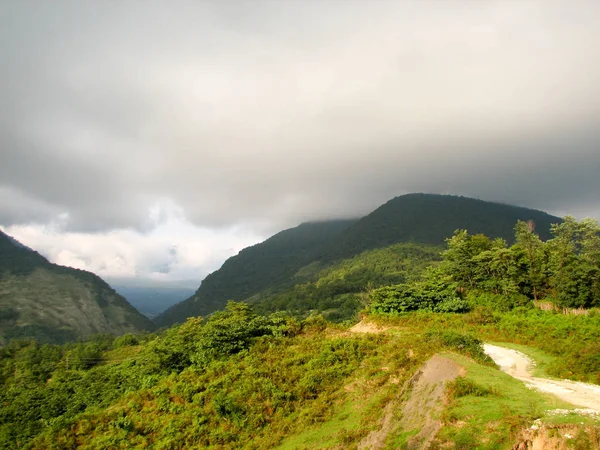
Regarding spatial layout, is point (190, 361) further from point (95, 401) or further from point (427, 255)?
point (427, 255)

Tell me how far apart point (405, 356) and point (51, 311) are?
20702 centimetres

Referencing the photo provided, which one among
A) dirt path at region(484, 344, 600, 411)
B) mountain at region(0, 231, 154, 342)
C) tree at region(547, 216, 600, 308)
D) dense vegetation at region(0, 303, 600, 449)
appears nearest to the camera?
dirt path at region(484, 344, 600, 411)

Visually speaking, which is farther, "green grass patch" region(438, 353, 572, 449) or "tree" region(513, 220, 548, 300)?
"tree" region(513, 220, 548, 300)

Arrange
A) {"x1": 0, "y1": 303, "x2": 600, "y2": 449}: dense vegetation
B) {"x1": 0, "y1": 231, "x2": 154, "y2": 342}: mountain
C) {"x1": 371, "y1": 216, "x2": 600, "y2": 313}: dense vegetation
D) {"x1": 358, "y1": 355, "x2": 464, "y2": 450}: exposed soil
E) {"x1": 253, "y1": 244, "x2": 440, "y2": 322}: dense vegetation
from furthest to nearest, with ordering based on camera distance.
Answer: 1. {"x1": 0, "y1": 231, "x2": 154, "y2": 342}: mountain
2. {"x1": 253, "y1": 244, "x2": 440, "y2": 322}: dense vegetation
3. {"x1": 371, "y1": 216, "x2": 600, "y2": 313}: dense vegetation
4. {"x1": 0, "y1": 303, "x2": 600, "y2": 449}: dense vegetation
5. {"x1": 358, "y1": 355, "x2": 464, "y2": 450}: exposed soil

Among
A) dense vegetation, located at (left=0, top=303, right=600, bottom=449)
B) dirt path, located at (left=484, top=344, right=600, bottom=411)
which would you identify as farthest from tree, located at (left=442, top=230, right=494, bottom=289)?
dirt path, located at (left=484, top=344, right=600, bottom=411)

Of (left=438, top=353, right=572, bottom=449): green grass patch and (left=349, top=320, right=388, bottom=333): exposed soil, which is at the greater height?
(left=438, top=353, right=572, bottom=449): green grass patch

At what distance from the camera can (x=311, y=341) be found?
22172 mm

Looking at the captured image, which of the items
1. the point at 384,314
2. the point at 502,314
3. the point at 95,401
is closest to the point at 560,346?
Result: the point at 502,314

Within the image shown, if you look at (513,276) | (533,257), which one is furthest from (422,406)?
(533,257)

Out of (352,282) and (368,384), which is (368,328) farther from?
(352,282)

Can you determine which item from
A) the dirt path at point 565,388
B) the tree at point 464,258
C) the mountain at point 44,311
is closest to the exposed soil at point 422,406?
the dirt path at point 565,388

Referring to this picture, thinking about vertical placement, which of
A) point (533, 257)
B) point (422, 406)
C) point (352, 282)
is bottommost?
point (422, 406)

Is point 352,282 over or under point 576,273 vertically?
under

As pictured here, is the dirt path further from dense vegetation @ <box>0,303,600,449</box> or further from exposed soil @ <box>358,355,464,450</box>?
exposed soil @ <box>358,355,464,450</box>
